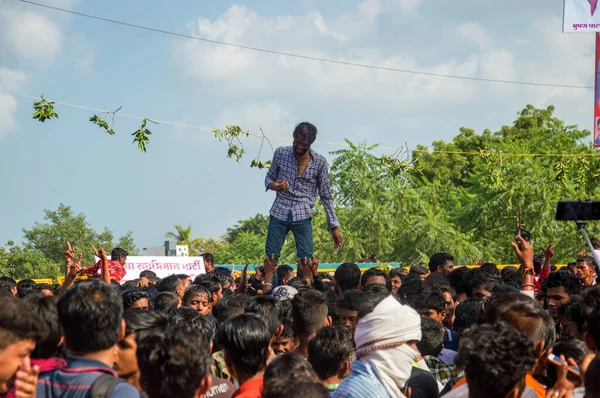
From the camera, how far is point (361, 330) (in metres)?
3.85

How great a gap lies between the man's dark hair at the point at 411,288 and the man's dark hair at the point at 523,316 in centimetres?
430

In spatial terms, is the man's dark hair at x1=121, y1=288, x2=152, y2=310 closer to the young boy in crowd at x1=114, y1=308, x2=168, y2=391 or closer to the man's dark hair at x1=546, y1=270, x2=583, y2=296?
the young boy in crowd at x1=114, y1=308, x2=168, y2=391

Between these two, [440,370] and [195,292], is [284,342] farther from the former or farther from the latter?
[195,292]

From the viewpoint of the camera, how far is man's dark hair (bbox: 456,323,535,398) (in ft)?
10.4

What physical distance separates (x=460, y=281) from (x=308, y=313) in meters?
3.42

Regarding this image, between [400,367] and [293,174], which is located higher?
[293,174]

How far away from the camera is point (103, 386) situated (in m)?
3.29

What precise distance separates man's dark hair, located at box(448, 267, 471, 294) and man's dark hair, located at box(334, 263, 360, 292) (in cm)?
101

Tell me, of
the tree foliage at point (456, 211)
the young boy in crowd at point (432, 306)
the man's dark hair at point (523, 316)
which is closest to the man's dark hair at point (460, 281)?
the young boy in crowd at point (432, 306)

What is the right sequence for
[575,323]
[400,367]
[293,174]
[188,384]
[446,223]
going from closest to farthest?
1. [188,384]
2. [400,367]
3. [575,323]
4. [293,174]
5. [446,223]

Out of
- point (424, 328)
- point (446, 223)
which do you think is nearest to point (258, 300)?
point (424, 328)

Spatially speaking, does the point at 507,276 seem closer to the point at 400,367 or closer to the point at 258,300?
the point at 258,300

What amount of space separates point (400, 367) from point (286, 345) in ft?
6.81

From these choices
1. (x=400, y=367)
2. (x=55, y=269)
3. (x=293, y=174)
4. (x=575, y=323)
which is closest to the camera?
(x=400, y=367)
